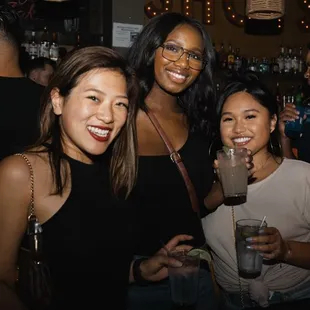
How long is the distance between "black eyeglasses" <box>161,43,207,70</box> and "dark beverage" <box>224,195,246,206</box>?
2.26 feet

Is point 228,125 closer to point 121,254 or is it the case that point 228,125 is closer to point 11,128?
point 121,254

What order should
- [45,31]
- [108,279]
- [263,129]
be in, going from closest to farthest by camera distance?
1. [108,279]
2. [263,129]
3. [45,31]

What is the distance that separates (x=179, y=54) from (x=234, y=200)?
0.77m

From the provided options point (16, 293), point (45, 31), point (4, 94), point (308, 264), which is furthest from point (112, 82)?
point (45, 31)

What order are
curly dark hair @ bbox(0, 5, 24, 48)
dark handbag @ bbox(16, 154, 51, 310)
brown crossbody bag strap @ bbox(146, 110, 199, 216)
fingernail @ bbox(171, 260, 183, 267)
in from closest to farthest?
dark handbag @ bbox(16, 154, 51, 310), fingernail @ bbox(171, 260, 183, 267), brown crossbody bag strap @ bbox(146, 110, 199, 216), curly dark hair @ bbox(0, 5, 24, 48)

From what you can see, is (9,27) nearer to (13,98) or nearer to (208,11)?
(13,98)

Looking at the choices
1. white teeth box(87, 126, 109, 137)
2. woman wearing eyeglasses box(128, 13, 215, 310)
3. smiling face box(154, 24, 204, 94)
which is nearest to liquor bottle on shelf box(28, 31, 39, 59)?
woman wearing eyeglasses box(128, 13, 215, 310)

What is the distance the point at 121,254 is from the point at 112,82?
2.11ft

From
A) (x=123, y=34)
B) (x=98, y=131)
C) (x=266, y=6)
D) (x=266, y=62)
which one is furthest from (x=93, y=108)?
(x=266, y=62)

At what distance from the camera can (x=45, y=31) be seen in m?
5.39

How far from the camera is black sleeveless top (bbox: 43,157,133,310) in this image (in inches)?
60.2

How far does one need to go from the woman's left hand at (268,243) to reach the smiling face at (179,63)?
91 centimetres

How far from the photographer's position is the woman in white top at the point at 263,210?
1953 mm

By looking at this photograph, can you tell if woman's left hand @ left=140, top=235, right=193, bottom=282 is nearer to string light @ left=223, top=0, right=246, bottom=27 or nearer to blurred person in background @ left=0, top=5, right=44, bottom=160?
blurred person in background @ left=0, top=5, right=44, bottom=160
